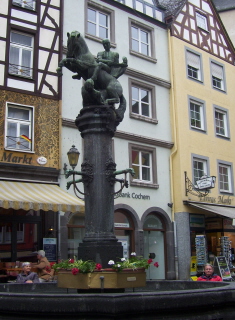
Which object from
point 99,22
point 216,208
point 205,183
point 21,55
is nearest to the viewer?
point 21,55

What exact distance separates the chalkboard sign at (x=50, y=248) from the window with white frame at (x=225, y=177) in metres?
10.3

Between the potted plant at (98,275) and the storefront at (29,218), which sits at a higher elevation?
the storefront at (29,218)

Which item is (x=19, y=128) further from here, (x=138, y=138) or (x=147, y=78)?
(x=147, y=78)

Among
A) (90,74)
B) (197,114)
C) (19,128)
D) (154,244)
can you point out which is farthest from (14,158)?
(197,114)

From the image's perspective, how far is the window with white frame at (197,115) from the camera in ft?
74.8

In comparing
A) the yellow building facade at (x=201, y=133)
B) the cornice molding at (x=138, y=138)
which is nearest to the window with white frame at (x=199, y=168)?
the yellow building facade at (x=201, y=133)

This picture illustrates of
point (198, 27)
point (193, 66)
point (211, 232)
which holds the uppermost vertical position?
point (198, 27)

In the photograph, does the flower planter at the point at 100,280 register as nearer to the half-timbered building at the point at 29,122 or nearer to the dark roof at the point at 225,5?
the half-timbered building at the point at 29,122

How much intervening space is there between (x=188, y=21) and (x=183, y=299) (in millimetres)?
20908

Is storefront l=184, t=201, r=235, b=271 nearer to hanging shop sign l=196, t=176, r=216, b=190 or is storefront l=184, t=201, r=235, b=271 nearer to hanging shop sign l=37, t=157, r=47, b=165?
hanging shop sign l=196, t=176, r=216, b=190

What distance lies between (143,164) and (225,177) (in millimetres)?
5712

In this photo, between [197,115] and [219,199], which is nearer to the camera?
[219,199]

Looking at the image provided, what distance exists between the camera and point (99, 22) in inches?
795

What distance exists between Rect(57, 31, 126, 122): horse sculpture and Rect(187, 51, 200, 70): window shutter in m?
16.0
